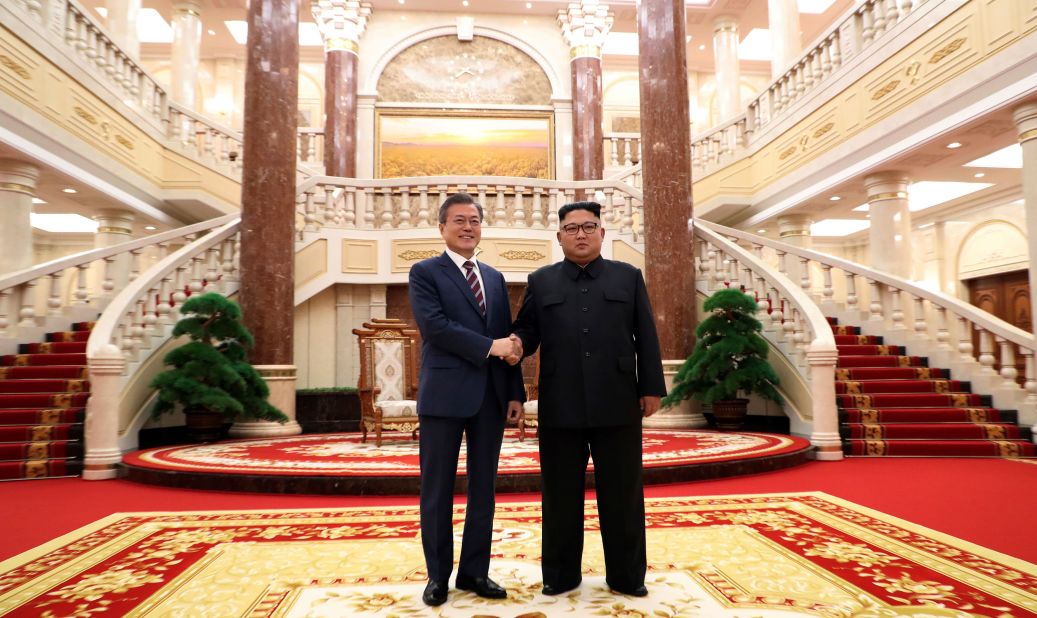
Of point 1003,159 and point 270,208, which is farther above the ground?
point 1003,159

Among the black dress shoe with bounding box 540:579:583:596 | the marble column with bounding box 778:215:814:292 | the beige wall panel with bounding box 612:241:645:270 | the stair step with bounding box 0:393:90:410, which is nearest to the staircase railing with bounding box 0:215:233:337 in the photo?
the stair step with bounding box 0:393:90:410

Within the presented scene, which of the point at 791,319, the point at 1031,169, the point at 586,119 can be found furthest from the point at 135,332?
the point at 586,119

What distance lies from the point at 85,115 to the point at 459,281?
28.4 feet

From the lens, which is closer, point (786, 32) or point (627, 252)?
point (627, 252)

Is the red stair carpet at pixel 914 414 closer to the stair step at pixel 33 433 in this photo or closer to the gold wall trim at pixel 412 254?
the gold wall trim at pixel 412 254

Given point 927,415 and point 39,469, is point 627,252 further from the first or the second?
point 39,469

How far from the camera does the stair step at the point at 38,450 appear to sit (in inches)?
210

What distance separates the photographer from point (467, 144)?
14.8 meters

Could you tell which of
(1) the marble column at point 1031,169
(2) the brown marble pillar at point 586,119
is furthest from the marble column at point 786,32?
(1) the marble column at point 1031,169

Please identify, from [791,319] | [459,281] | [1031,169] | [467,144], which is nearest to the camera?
[459,281]

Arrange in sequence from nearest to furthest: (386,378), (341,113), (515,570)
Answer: (515,570) → (386,378) → (341,113)

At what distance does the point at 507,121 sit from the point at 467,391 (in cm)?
1328

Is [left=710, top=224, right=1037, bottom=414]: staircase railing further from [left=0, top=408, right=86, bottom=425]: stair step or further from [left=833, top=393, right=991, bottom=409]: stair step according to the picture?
[left=0, top=408, right=86, bottom=425]: stair step

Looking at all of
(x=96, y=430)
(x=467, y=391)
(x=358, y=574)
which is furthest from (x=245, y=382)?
(x=467, y=391)
